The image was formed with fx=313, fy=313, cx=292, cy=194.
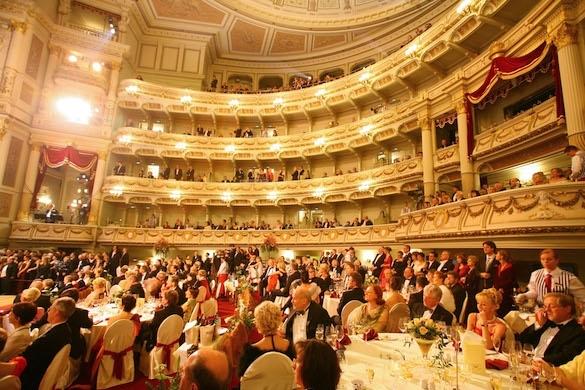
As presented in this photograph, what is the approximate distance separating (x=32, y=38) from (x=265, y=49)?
14.8 m

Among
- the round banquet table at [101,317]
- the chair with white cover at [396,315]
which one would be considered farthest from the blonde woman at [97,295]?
the chair with white cover at [396,315]

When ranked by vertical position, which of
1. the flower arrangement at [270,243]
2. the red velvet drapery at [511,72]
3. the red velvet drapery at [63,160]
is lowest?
the flower arrangement at [270,243]

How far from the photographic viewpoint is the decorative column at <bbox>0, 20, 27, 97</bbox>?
650 inches

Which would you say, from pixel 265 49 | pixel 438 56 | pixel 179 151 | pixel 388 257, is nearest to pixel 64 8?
pixel 179 151

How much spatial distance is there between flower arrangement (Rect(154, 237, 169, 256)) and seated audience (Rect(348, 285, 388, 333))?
56.3 ft

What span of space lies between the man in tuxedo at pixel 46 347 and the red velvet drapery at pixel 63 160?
1811 centimetres

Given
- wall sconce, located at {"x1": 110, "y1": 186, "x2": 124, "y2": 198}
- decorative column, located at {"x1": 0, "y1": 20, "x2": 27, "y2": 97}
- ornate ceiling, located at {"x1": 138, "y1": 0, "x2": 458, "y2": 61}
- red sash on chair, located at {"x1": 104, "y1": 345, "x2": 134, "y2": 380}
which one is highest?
ornate ceiling, located at {"x1": 138, "y1": 0, "x2": 458, "y2": 61}

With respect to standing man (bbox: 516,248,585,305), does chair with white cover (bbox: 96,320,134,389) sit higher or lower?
lower

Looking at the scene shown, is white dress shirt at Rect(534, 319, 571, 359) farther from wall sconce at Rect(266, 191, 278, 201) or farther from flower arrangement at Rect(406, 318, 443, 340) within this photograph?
wall sconce at Rect(266, 191, 278, 201)

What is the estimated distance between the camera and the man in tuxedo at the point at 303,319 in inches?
146

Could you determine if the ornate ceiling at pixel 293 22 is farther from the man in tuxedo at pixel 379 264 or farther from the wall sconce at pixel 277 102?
the man in tuxedo at pixel 379 264

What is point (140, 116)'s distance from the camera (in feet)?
73.9

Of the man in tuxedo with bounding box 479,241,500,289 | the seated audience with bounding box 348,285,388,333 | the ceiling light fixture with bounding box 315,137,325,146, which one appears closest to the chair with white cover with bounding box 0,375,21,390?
the seated audience with bounding box 348,285,388,333

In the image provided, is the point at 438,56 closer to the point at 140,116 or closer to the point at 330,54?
the point at 330,54
